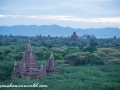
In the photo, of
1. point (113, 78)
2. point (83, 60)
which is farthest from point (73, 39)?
point (113, 78)

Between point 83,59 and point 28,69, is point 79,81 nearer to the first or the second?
point 28,69

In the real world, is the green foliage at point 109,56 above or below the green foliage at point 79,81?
above

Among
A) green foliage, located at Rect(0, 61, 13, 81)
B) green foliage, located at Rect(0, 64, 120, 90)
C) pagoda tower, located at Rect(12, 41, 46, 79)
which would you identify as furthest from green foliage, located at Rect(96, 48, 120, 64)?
pagoda tower, located at Rect(12, 41, 46, 79)

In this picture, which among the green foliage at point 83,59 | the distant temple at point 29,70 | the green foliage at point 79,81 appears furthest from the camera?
the green foliage at point 83,59

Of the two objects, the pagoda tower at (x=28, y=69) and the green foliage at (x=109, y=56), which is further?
the green foliage at (x=109, y=56)

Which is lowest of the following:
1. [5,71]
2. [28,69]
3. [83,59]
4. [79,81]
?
[79,81]

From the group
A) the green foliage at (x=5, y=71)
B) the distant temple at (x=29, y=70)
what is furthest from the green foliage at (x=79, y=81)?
the green foliage at (x=5, y=71)

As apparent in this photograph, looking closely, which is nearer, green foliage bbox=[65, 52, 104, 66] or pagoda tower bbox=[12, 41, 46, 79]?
pagoda tower bbox=[12, 41, 46, 79]

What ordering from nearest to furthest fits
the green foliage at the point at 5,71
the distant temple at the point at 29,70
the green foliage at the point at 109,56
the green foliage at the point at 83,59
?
the distant temple at the point at 29,70 → the green foliage at the point at 5,71 → the green foliage at the point at 109,56 → the green foliage at the point at 83,59

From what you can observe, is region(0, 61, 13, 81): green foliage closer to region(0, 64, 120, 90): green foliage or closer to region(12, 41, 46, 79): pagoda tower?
region(12, 41, 46, 79): pagoda tower

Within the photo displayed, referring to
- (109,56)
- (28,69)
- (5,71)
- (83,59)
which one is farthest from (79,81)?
(109,56)

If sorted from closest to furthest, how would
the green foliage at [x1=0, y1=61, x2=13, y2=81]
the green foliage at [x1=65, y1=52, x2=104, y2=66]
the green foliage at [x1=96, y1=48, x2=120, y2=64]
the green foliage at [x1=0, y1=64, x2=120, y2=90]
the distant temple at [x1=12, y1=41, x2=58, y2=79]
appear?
the green foliage at [x1=0, y1=64, x2=120, y2=90] < the distant temple at [x1=12, y1=41, x2=58, y2=79] < the green foliage at [x1=0, y1=61, x2=13, y2=81] < the green foliage at [x1=96, y1=48, x2=120, y2=64] < the green foliage at [x1=65, y1=52, x2=104, y2=66]

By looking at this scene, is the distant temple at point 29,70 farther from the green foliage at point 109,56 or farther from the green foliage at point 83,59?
the green foliage at point 109,56

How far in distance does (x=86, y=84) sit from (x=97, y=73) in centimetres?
504
